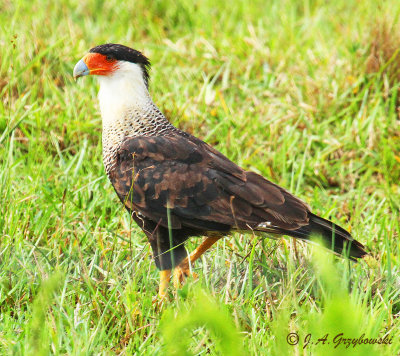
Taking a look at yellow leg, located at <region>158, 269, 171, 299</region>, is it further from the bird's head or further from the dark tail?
the bird's head

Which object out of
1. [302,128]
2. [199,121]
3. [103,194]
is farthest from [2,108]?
[302,128]

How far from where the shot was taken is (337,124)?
5.11m

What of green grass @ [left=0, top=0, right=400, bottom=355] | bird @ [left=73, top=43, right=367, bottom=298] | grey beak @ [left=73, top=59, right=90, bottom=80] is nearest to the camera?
green grass @ [left=0, top=0, right=400, bottom=355]

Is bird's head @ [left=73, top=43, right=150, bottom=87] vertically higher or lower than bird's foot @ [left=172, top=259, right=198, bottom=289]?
higher

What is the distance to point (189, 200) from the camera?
3.40 meters

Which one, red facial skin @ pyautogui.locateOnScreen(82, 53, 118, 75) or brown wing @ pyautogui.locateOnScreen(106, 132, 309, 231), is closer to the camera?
brown wing @ pyautogui.locateOnScreen(106, 132, 309, 231)

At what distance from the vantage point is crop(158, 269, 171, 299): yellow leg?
3.19 m

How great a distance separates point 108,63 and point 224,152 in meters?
1.24

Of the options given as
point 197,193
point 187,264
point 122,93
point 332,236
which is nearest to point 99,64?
point 122,93

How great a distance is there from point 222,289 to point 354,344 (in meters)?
1.54

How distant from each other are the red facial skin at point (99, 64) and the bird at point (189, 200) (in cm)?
38

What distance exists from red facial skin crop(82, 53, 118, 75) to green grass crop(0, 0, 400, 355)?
41 cm

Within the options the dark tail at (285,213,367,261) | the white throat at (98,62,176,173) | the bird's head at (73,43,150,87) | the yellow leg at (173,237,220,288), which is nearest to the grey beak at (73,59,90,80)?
the bird's head at (73,43,150,87)

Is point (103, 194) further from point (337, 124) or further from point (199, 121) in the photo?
point (337, 124)
